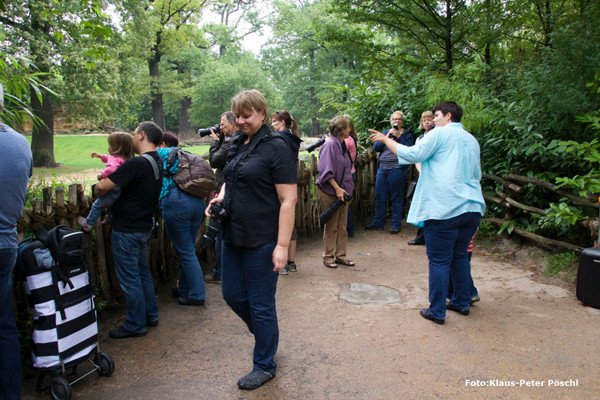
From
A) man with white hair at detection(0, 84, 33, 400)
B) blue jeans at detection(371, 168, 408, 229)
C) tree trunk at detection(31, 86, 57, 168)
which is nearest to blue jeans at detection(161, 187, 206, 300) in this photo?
man with white hair at detection(0, 84, 33, 400)

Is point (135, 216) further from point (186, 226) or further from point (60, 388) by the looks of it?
point (60, 388)

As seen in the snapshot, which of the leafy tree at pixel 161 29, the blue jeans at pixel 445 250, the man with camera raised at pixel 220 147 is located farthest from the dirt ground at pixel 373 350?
the leafy tree at pixel 161 29

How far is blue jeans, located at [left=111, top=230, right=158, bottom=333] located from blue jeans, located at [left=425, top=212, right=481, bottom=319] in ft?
7.97

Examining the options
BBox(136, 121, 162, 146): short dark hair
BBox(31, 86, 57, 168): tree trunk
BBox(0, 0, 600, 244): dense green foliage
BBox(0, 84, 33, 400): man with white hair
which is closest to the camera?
BBox(0, 84, 33, 400): man with white hair

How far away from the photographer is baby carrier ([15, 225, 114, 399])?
265 cm

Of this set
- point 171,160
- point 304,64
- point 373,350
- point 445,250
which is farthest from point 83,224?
point 304,64

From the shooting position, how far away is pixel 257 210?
2.72 meters

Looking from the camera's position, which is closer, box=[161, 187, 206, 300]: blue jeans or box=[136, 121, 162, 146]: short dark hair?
box=[136, 121, 162, 146]: short dark hair

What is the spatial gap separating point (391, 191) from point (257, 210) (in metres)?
5.07

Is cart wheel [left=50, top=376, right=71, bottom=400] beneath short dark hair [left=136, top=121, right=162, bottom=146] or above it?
beneath

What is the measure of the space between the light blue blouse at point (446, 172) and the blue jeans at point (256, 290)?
1.60m

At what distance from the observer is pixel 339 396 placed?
280 cm

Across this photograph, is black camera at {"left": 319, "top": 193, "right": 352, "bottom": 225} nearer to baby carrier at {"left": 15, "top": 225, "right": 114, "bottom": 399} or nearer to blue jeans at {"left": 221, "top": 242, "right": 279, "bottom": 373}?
blue jeans at {"left": 221, "top": 242, "right": 279, "bottom": 373}

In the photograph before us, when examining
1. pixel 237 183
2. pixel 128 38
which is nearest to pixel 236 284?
pixel 237 183
